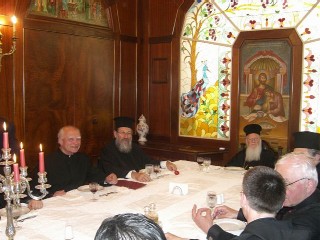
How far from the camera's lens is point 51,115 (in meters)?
6.47

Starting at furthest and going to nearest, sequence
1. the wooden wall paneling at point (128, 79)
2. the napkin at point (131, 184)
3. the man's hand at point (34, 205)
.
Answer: the wooden wall paneling at point (128, 79), the napkin at point (131, 184), the man's hand at point (34, 205)

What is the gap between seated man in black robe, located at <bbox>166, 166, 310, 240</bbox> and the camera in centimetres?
213

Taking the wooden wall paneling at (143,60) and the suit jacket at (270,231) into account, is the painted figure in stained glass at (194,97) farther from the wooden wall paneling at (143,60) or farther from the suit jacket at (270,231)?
the suit jacket at (270,231)

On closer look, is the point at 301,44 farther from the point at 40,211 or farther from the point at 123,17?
the point at 40,211

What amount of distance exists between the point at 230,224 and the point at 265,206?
820 millimetres

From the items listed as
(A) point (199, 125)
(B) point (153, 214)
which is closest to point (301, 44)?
(A) point (199, 125)

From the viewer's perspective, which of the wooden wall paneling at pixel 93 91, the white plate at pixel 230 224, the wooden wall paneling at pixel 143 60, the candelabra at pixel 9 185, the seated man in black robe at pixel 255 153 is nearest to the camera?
the candelabra at pixel 9 185

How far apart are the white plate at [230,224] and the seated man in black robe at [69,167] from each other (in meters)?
1.71

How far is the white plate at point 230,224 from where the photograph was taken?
289 centimetres

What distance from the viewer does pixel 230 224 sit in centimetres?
299

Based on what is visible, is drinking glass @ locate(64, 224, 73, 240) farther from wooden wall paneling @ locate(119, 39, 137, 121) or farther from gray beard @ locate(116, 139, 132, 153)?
wooden wall paneling @ locate(119, 39, 137, 121)

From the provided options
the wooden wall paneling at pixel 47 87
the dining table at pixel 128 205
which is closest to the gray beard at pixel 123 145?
the dining table at pixel 128 205

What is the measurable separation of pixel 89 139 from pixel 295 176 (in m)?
4.95

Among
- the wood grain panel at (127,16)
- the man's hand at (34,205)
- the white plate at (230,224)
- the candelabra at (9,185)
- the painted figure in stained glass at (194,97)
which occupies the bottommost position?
the white plate at (230,224)
